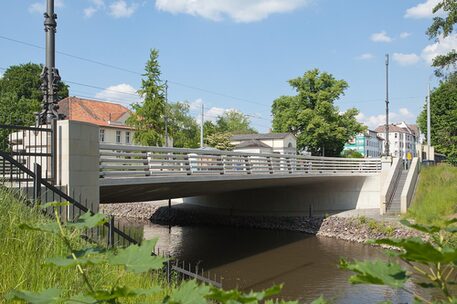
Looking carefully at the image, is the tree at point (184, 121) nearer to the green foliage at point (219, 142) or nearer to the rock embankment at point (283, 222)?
the green foliage at point (219, 142)

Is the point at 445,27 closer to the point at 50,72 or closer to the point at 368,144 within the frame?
the point at 50,72

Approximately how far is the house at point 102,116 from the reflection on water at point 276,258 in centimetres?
2836

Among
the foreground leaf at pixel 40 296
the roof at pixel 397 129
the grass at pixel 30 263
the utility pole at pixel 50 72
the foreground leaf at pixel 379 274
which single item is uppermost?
the roof at pixel 397 129

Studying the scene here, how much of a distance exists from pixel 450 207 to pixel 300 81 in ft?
98.5

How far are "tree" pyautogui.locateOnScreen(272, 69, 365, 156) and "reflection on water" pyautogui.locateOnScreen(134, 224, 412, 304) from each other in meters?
23.6

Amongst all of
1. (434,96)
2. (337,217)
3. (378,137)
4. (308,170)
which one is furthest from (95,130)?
(378,137)

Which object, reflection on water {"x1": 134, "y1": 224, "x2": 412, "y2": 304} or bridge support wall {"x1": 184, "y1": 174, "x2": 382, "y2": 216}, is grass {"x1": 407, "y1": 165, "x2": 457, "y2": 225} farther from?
reflection on water {"x1": 134, "y1": 224, "x2": 412, "y2": 304}

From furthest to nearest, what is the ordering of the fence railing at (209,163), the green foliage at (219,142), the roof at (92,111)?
the green foliage at (219,142) < the roof at (92,111) < the fence railing at (209,163)

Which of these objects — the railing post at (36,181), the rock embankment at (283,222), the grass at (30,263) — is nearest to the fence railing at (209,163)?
the railing post at (36,181)

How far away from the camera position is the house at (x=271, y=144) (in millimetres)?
66481

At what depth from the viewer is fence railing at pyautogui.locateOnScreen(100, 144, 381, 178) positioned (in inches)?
515

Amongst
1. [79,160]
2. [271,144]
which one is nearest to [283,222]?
[79,160]

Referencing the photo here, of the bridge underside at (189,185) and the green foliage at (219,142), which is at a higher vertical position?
the green foliage at (219,142)

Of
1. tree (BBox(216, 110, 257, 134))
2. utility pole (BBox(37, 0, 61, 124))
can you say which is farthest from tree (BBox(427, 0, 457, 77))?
tree (BBox(216, 110, 257, 134))
